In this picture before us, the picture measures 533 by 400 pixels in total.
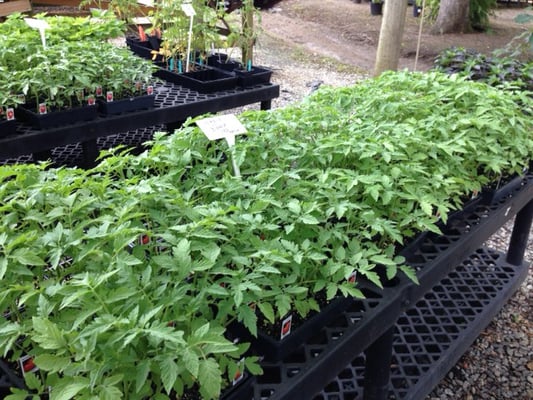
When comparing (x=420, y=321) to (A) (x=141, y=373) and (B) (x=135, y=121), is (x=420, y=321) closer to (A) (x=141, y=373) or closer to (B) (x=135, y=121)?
(A) (x=141, y=373)

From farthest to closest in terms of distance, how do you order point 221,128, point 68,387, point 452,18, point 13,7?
1. point 452,18
2. point 13,7
3. point 221,128
4. point 68,387

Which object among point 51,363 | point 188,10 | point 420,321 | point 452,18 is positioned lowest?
point 420,321

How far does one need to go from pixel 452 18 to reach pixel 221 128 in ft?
30.0

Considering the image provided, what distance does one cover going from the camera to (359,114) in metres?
2.22

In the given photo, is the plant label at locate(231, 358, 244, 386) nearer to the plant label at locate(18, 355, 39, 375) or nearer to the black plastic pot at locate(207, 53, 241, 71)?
the plant label at locate(18, 355, 39, 375)

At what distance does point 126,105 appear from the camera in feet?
9.73

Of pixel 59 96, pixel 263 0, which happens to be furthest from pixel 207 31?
pixel 263 0

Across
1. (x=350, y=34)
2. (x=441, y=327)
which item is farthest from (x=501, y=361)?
(x=350, y=34)

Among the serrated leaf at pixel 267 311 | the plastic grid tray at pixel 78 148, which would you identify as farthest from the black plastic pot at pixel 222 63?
the serrated leaf at pixel 267 311

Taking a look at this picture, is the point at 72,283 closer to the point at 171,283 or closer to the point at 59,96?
the point at 171,283

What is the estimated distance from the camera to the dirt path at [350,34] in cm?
852

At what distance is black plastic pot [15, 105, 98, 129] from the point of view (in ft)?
8.79

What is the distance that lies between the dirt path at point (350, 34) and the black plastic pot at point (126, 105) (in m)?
5.12

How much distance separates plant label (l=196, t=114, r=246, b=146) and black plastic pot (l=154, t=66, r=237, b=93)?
5.46 feet
